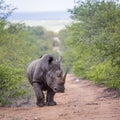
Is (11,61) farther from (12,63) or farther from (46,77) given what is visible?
(46,77)

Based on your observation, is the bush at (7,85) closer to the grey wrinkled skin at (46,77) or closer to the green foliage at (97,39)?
the grey wrinkled skin at (46,77)

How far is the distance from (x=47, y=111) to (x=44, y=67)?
2393mm

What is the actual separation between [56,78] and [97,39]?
197 inches

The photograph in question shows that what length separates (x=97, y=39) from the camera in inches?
787

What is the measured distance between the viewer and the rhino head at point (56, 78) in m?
15.4

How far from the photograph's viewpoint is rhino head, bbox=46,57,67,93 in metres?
15.4

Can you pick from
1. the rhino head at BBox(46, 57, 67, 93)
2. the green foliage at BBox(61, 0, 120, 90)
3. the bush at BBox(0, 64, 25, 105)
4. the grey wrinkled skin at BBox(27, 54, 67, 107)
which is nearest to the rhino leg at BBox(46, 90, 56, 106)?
the grey wrinkled skin at BBox(27, 54, 67, 107)

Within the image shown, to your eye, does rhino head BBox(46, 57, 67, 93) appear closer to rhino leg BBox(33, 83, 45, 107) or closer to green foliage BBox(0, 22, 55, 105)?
rhino leg BBox(33, 83, 45, 107)

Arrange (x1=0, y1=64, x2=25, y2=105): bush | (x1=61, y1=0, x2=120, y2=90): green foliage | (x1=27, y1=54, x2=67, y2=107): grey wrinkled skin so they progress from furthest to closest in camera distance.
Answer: (x1=61, y1=0, x2=120, y2=90): green foliage, (x1=0, y1=64, x2=25, y2=105): bush, (x1=27, y1=54, x2=67, y2=107): grey wrinkled skin

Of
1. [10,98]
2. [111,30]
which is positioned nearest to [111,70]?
[111,30]

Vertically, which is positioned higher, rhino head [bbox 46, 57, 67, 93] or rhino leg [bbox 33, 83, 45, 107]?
rhino head [bbox 46, 57, 67, 93]

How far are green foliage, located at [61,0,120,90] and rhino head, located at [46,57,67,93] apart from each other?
2.63m

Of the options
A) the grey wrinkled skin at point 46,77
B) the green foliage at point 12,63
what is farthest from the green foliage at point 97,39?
the green foliage at point 12,63

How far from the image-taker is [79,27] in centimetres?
3238
